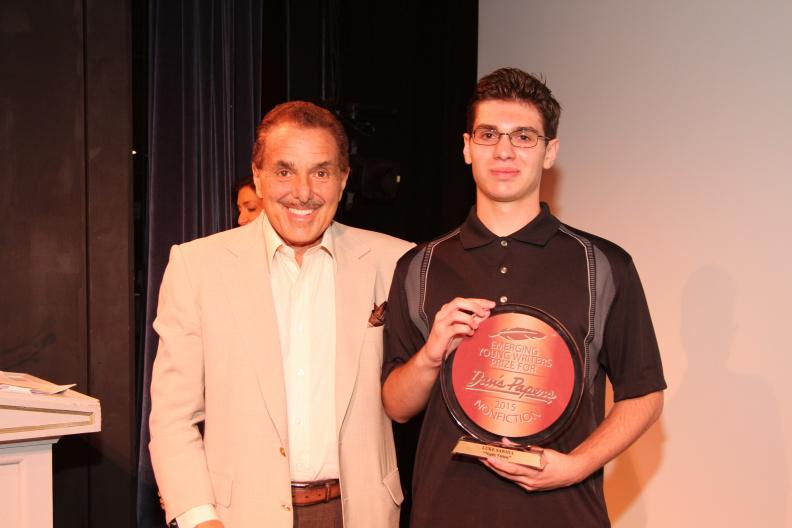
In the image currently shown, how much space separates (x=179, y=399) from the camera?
6.84 feet

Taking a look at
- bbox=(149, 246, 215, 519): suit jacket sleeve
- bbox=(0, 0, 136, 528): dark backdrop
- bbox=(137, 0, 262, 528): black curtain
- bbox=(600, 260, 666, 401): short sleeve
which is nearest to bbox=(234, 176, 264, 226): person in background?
bbox=(137, 0, 262, 528): black curtain

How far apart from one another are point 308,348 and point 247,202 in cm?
160

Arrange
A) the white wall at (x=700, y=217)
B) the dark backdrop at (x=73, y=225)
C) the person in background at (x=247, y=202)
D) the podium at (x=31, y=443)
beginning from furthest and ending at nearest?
the person in background at (x=247, y=202)
the dark backdrop at (x=73, y=225)
the white wall at (x=700, y=217)
the podium at (x=31, y=443)

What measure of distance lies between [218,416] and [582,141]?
2276mm

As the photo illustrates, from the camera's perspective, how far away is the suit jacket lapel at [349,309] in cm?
212

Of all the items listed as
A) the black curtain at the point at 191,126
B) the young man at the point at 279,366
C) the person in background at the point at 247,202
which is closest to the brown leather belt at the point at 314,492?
the young man at the point at 279,366

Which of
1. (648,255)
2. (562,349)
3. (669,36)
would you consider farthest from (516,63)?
(562,349)

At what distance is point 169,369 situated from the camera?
2.08m

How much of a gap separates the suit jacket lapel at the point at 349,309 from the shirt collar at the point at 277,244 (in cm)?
2

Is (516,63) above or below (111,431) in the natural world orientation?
above

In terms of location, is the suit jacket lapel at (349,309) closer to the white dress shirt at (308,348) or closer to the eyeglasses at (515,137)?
the white dress shirt at (308,348)

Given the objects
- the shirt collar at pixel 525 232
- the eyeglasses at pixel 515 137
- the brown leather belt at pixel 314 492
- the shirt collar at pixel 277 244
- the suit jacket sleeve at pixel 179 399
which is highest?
the eyeglasses at pixel 515 137

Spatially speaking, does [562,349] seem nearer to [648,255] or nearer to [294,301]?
[294,301]

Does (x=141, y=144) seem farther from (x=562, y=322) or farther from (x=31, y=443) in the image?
(x=562, y=322)
